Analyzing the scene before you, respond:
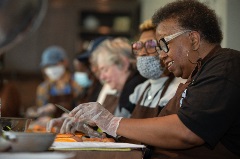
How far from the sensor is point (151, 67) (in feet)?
8.86

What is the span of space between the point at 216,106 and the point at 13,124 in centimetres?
84

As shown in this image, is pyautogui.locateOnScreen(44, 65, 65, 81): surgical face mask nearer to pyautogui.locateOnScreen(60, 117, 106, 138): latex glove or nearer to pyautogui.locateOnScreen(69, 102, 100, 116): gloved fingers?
pyautogui.locateOnScreen(60, 117, 106, 138): latex glove

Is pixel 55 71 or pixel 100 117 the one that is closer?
pixel 100 117

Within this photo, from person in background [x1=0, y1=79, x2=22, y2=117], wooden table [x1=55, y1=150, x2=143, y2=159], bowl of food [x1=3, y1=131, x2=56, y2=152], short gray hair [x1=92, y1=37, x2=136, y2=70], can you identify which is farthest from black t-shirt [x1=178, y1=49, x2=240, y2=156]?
person in background [x1=0, y1=79, x2=22, y2=117]

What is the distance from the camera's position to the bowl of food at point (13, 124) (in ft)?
6.27

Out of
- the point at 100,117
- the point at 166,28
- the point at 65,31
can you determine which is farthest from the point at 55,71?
the point at 100,117

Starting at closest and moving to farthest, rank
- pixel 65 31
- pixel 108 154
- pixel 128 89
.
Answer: pixel 108 154 < pixel 128 89 < pixel 65 31

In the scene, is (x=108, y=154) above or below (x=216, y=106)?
below

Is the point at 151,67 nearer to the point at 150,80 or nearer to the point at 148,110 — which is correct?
the point at 150,80

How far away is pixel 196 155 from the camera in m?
1.81

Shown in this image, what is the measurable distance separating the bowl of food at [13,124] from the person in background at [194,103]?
210 millimetres

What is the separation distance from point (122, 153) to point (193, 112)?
299 mm

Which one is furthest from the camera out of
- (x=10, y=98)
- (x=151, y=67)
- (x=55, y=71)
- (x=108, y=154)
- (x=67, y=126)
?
(x=55, y=71)

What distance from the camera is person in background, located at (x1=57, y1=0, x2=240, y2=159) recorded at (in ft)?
5.57
